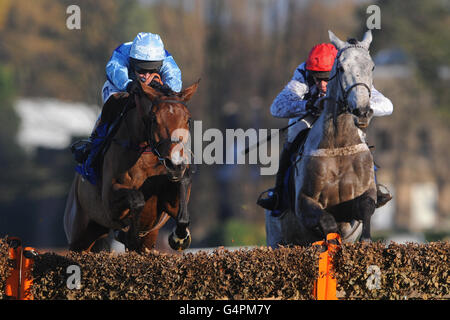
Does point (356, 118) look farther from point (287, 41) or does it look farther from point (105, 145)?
point (287, 41)

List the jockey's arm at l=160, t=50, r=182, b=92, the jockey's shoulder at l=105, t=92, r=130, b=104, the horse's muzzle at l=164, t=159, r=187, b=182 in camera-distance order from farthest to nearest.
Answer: the jockey's arm at l=160, t=50, r=182, b=92, the jockey's shoulder at l=105, t=92, r=130, b=104, the horse's muzzle at l=164, t=159, r=187, b=182

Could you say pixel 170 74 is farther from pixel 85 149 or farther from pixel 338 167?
pixel 338 167

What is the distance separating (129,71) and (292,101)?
161 centimetres

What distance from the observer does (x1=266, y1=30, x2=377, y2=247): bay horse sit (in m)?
6.89

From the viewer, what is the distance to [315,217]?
23.0 feet

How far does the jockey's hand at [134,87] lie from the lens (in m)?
6.90

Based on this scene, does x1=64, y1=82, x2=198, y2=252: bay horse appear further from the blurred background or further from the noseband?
the blurred background

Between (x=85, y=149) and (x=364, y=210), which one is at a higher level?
(x=85, y=149)

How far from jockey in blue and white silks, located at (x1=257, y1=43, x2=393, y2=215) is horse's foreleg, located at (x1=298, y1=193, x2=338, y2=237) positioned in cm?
77

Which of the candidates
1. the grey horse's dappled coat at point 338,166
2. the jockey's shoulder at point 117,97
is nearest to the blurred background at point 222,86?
the jockey's shoulder at point 117,97

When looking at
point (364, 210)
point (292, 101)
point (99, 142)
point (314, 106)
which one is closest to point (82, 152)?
point (99, 142)

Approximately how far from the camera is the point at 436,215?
40.0 meters

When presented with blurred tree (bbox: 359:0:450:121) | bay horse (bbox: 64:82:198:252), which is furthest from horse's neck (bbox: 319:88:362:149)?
→ blurred tree (bbox: 359:0:450:121)

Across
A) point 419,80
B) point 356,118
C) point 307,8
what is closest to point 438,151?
point 419,80
